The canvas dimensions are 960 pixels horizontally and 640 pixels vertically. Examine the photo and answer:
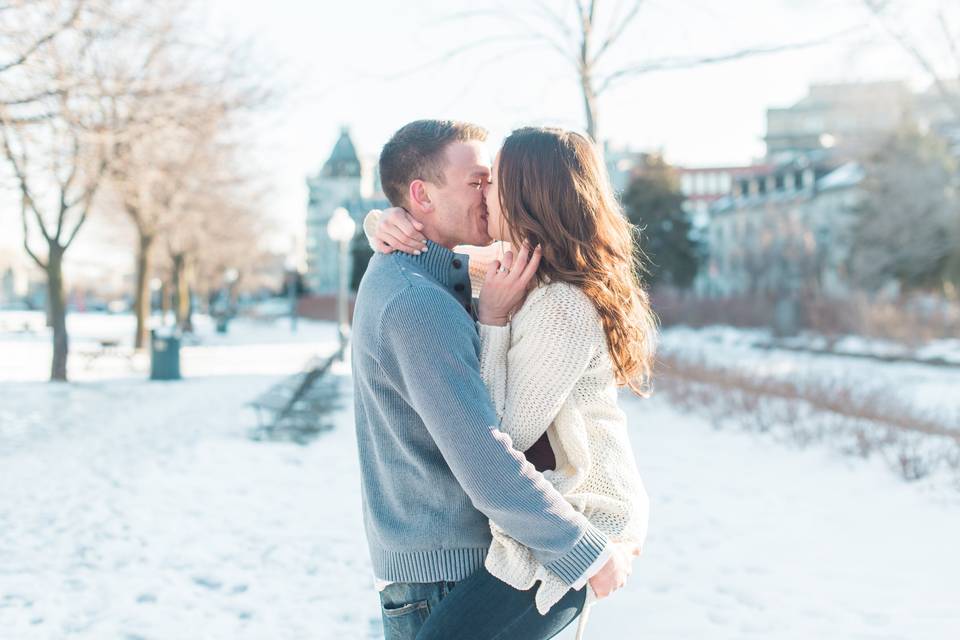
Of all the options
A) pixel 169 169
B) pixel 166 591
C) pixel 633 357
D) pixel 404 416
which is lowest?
pixel 166 591

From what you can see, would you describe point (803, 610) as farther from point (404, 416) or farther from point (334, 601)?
point (404, 416)

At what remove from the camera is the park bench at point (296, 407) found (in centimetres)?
1060

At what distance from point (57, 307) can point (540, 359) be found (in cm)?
1627

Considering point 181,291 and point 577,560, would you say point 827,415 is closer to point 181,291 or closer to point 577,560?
point 577,560

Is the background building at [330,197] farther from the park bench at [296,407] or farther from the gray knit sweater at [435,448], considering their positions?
the gray knit sweater at [435,448]

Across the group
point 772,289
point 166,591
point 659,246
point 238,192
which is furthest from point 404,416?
point 659,246

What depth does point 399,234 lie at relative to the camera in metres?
2.08

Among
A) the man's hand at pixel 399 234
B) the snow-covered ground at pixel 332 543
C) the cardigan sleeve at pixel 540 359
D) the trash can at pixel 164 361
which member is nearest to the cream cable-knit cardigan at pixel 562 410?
the cardigan sleeve at pixel 540 359

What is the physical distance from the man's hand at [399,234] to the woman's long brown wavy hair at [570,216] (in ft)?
0.72

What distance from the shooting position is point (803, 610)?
15.7 ft

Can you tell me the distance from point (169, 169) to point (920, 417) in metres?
14.4

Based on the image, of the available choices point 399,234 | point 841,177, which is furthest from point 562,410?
point 841,177

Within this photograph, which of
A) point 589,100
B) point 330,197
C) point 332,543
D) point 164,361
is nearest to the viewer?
point 332,543

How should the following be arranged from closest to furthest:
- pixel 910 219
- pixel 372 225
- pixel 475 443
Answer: pixel 475 443 → pixel 372 225 → pixel 910 219
